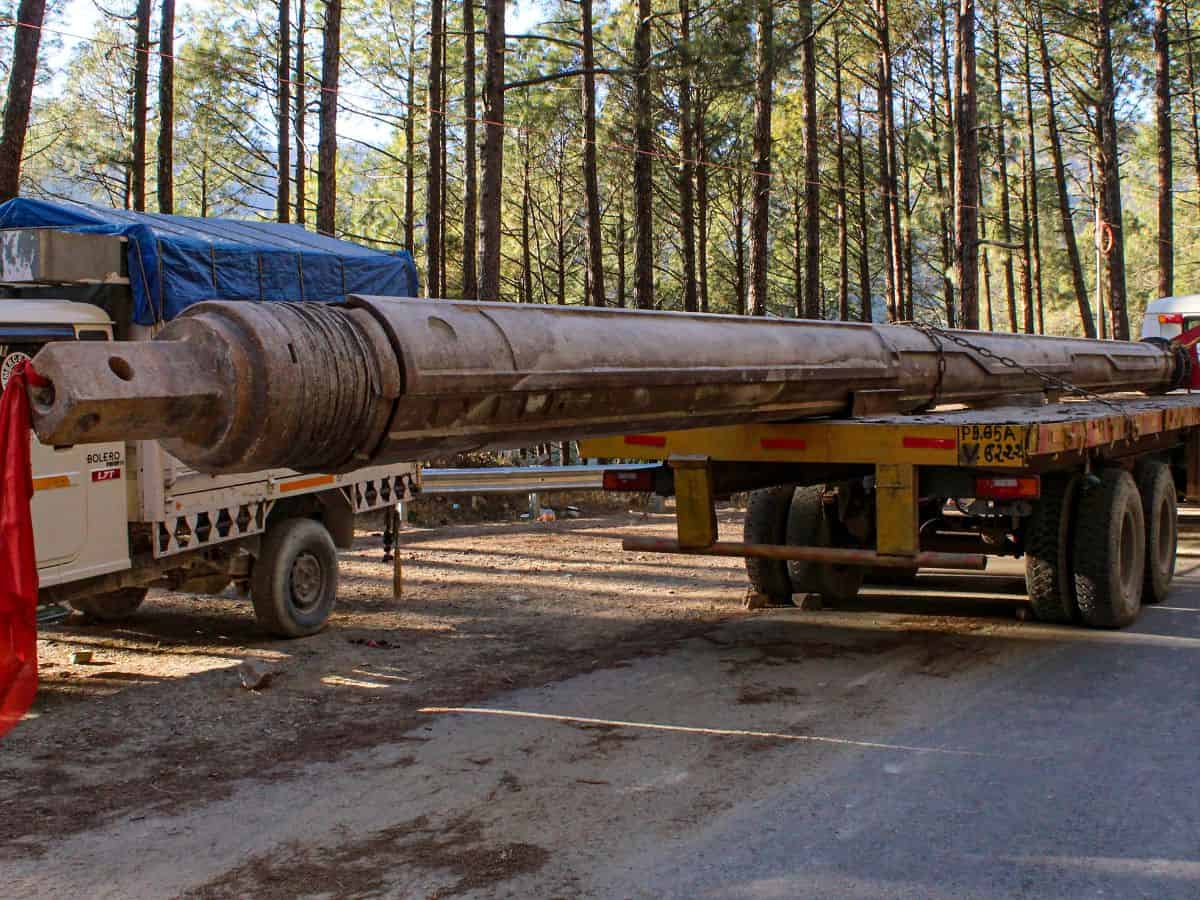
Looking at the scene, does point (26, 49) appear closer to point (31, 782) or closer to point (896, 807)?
point (31, 782)

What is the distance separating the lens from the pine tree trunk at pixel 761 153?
70.4 feet

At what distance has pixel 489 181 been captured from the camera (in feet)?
54.4

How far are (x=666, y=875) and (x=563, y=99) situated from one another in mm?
30100

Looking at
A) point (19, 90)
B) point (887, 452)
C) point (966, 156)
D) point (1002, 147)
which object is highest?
point (1002, 147)

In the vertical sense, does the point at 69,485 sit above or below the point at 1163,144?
below

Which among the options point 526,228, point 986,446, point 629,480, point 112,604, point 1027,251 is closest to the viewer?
point 986,446

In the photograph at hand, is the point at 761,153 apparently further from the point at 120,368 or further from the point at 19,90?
the point at 120,368

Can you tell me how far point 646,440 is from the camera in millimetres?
8328

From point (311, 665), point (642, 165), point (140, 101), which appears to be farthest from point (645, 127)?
point (311, 665)

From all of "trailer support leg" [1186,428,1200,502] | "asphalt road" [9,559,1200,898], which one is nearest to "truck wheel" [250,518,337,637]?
"asphalt road" [9,559,1200,898]

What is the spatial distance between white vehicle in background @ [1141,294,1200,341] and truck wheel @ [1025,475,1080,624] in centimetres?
856

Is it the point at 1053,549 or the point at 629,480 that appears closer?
the point at 1053,549

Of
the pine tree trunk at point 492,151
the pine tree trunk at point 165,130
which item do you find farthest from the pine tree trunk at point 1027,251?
the pine tree trunk at point 165,130

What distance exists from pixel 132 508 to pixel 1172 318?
551 inches
